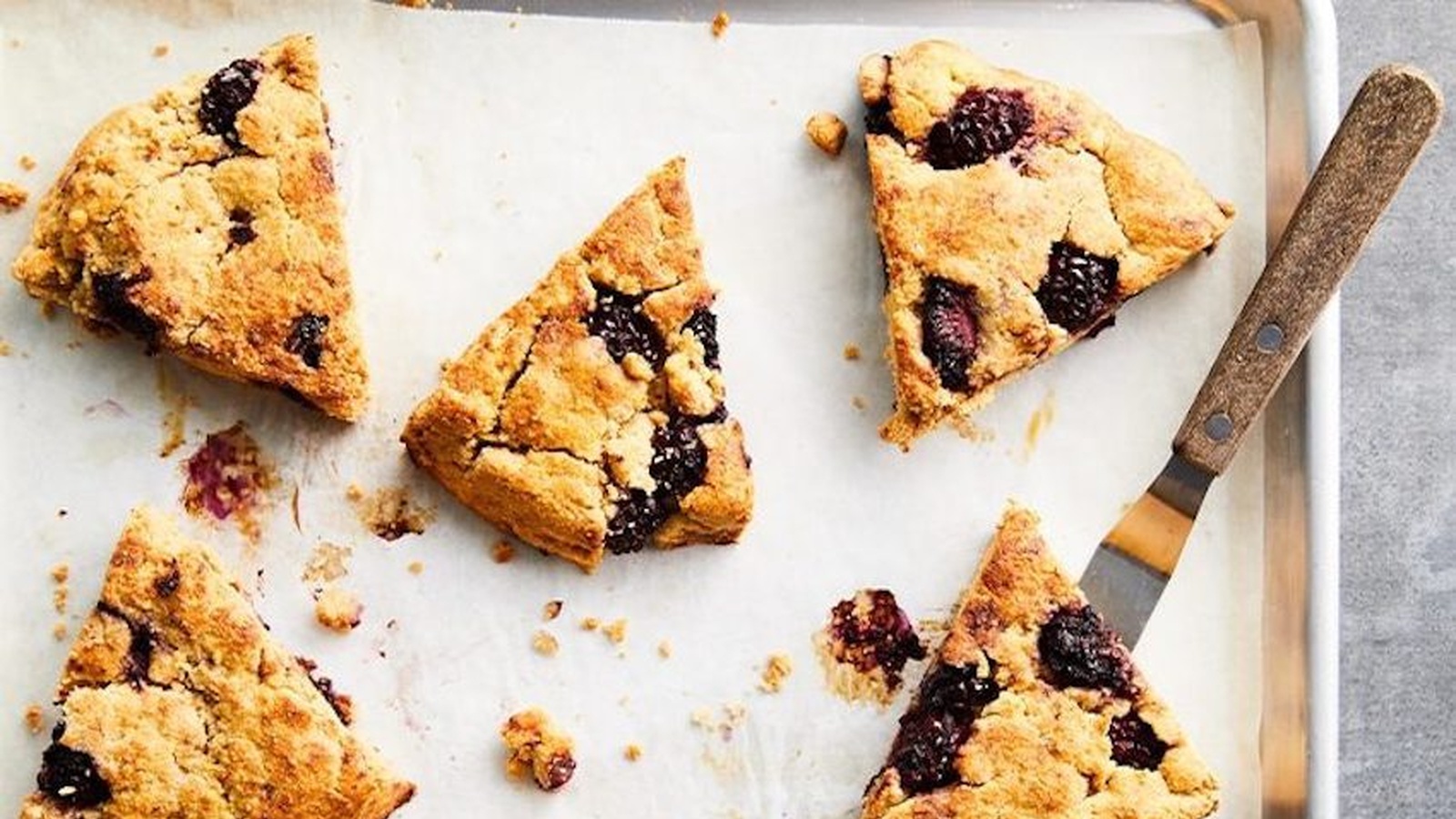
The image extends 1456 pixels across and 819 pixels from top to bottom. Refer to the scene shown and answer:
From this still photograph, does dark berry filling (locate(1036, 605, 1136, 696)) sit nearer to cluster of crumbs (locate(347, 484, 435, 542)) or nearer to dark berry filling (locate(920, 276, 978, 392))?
dark berry filling (locate(920, 276, 978, 392))

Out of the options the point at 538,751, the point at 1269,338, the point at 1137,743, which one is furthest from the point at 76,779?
the point at 1269,338

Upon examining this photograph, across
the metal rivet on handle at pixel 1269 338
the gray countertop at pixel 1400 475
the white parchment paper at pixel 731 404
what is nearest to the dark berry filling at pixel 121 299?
the white parchment paper at pixel 731 404

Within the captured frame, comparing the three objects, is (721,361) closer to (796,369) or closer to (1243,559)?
(796,369)

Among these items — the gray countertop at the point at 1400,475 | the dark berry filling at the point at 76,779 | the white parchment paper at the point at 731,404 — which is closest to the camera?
the dark berry filling at the point at 76,779

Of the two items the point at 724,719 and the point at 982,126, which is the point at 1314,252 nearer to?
the point at 982,126

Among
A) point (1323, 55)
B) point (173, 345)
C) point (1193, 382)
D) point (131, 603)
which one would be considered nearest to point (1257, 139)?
point (1323, 55)

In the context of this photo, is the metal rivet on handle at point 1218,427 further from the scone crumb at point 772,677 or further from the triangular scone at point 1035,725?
the scone crumb at point 772,677
